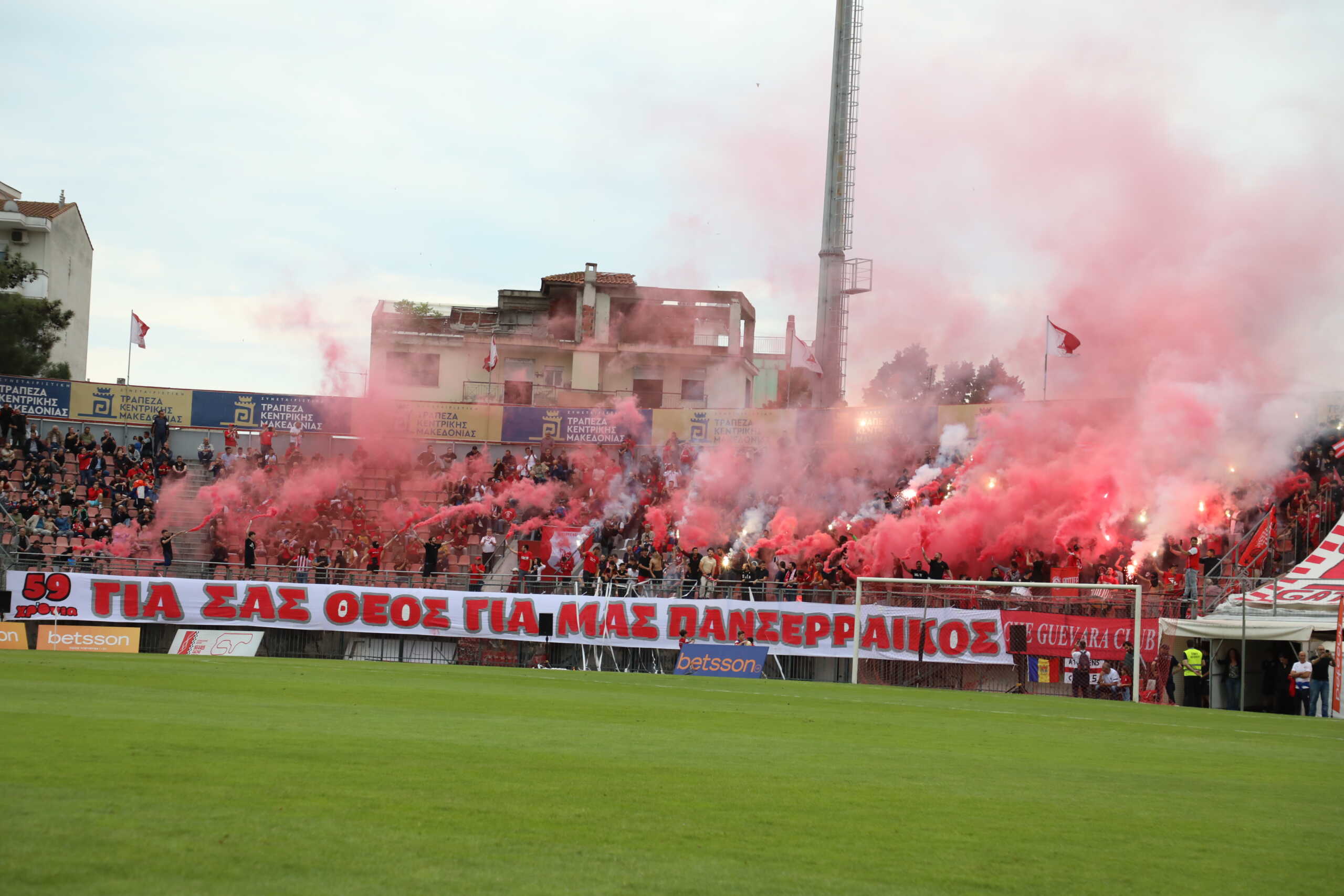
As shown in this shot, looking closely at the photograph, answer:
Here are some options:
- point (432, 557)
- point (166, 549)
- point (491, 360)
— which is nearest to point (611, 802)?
point (432, 557)

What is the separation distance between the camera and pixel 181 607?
32875mm

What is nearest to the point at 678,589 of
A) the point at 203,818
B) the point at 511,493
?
the point at 511,493

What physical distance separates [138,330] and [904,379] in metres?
52.7

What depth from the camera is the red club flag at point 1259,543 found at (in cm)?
2944

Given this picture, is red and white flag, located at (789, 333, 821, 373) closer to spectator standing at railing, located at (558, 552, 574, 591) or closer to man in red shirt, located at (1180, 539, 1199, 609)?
spectator standing at railing, located at (558, 552, 574, 591)

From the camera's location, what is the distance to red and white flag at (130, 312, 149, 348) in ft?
167

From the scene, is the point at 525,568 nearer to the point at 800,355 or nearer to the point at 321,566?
the point at 321,566

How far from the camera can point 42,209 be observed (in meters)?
69.4

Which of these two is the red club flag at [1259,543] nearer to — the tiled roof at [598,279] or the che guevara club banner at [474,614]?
the che guevara club banner at [474,614]

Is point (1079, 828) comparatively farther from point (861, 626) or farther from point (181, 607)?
point (181, 607)

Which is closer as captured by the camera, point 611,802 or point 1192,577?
point 611,802

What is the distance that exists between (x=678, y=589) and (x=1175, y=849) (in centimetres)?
2580

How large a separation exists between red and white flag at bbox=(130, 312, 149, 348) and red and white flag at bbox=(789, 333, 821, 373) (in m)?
26.0

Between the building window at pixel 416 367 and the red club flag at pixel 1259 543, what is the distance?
41.7 metres
